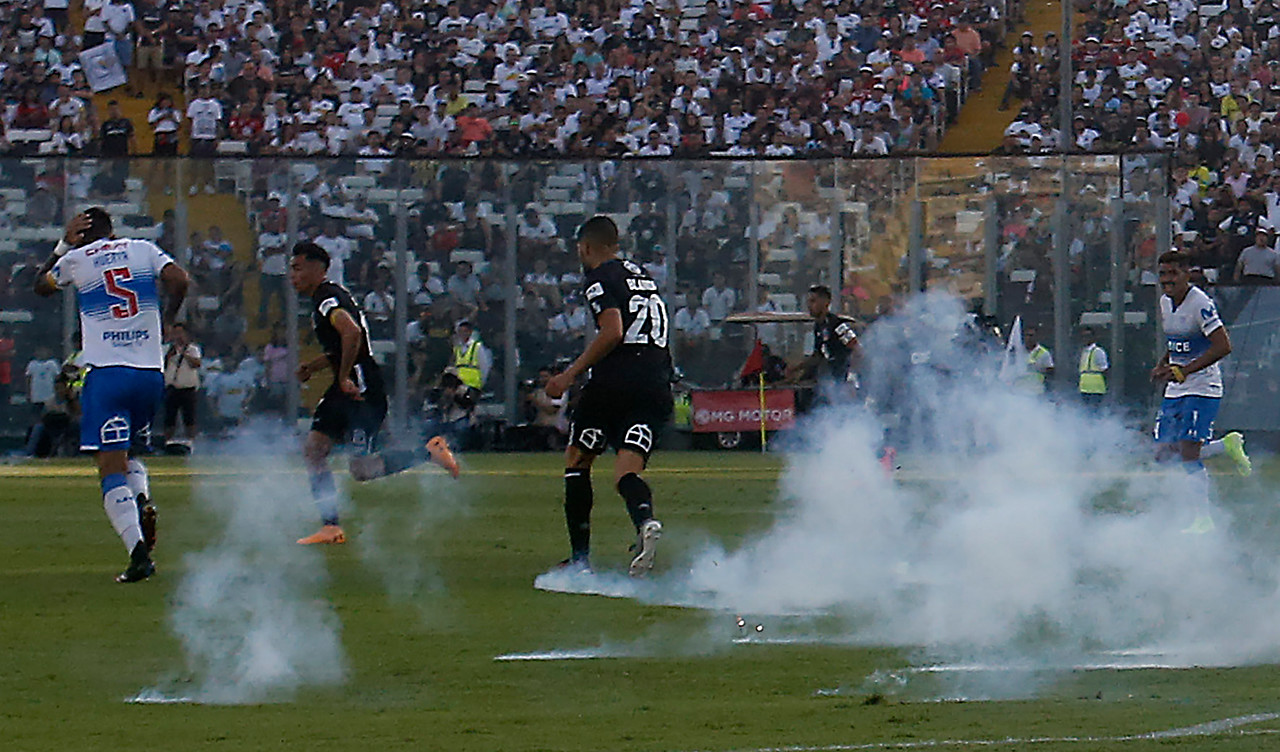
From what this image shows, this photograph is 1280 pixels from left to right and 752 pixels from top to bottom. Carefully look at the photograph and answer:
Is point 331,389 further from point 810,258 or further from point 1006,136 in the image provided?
point 1006,136

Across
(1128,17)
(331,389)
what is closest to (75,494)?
(331,389)

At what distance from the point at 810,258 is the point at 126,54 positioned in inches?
449

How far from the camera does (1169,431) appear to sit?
589 inches

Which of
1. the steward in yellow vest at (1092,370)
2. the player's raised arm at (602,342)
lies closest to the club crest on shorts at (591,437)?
the player's raised arm at (602,342)

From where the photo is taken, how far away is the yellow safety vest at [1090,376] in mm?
26844

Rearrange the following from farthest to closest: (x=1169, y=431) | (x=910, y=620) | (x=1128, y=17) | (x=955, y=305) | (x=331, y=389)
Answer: (x=1128, y=17)
(x=955, y=305)
(x=1169, y=431)
(x=331, y=389)
(x=910, y=620)

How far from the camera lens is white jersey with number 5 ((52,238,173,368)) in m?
11.0

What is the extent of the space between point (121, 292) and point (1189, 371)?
730 centimetres

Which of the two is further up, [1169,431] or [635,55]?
[635,55]

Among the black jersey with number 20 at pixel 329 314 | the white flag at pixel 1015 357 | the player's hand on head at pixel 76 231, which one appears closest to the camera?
the player's hand on head at pixel 76 231

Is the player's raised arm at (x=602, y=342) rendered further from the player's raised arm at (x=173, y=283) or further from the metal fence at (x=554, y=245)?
the metal fence at (x=554, y=245)

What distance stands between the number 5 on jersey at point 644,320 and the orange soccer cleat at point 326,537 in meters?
3.43

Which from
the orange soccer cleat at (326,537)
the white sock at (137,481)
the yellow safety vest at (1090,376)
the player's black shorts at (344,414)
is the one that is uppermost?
the player's black shorts at (344,414)

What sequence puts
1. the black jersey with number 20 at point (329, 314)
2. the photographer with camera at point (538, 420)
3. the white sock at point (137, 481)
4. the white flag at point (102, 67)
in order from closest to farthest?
the white sock at point (137, 481)
the black jersey with number 20 at point (329, 314)
the photographer with camera at point (538, 420)
the white flag at point (102, 67)
